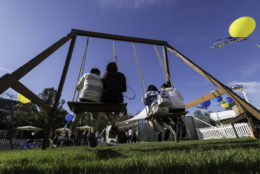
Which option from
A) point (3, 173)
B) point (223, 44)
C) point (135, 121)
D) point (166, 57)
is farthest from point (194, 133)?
point (3, 173)

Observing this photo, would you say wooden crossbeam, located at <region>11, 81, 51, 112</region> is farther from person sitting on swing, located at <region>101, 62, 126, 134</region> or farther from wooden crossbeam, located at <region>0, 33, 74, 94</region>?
person sitting on swing, located at <region>101, 62, 126, 134</region>

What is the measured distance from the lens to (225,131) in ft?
41.0

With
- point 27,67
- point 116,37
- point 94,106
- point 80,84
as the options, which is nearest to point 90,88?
point 80,84

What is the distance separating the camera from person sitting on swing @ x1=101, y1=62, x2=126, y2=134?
10.6 ft

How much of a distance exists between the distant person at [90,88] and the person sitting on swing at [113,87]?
0.39ft

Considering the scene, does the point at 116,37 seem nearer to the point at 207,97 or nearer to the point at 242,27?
the point at 207,97

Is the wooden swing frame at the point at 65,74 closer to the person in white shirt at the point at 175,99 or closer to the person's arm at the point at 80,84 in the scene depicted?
the person in white shirt at the point at 175,99

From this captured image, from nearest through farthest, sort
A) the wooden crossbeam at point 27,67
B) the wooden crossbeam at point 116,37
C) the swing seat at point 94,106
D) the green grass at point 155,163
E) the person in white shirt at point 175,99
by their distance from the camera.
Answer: the green grass at point 155,163 → the wooden crossbeam at point 27,67 → the swing seat at point 94,106 → the person in white shirt at point 175,99 → the wooden crossbeam at point 116,37

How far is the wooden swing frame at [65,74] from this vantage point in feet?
9.36

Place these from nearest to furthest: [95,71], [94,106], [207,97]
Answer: [94,106] < [95,71] < [207,97]

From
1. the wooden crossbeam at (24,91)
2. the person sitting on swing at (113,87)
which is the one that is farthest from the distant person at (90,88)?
the wooden crossbeam at (24,91)

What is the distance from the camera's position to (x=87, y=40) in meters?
4.85

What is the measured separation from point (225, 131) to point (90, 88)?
536 inches

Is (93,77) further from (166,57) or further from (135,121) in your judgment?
(135,121)
